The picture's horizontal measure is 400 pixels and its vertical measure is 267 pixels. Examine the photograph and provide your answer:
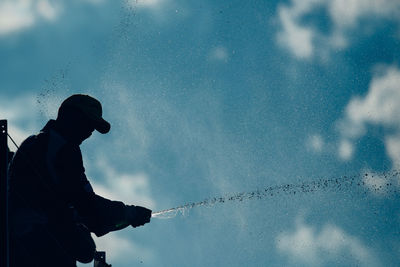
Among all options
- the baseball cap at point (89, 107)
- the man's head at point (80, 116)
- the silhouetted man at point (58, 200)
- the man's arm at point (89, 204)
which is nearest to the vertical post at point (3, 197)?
the silhouetted man at point (58, 200)

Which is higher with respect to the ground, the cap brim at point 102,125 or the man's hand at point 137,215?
the cap brim at point 102,125

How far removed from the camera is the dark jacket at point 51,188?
641 cm

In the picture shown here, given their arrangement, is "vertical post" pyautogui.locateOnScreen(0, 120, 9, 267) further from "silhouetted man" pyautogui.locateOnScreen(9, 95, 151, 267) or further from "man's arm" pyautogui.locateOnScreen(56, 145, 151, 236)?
"man's arm" pyautogui.locateOnScreen(56, 145, 151, 236)

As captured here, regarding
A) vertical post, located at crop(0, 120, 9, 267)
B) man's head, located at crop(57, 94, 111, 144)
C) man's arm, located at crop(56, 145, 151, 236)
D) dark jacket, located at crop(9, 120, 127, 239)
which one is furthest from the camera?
man's head, located at crop(57, 94, 111, 144)

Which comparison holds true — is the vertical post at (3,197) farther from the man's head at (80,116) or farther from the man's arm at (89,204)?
the man's head at (80,116)

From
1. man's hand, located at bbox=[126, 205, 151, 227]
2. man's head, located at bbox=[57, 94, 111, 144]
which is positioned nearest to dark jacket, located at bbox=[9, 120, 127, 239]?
man's head, located at bbox=[57, 94, 111, 144]

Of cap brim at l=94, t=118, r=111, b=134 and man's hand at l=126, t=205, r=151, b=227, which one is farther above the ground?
cap brim at l=94, t=118, r=111, b=134

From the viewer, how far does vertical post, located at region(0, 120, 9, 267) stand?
506 cm

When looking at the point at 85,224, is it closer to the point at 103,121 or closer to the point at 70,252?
the point at 70,252

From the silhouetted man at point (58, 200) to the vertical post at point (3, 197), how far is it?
0.74m

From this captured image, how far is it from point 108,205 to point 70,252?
3.02 ft

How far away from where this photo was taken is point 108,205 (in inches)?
296

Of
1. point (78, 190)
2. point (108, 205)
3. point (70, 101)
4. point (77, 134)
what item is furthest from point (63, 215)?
point (70, 101)

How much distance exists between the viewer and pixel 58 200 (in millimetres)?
6754
